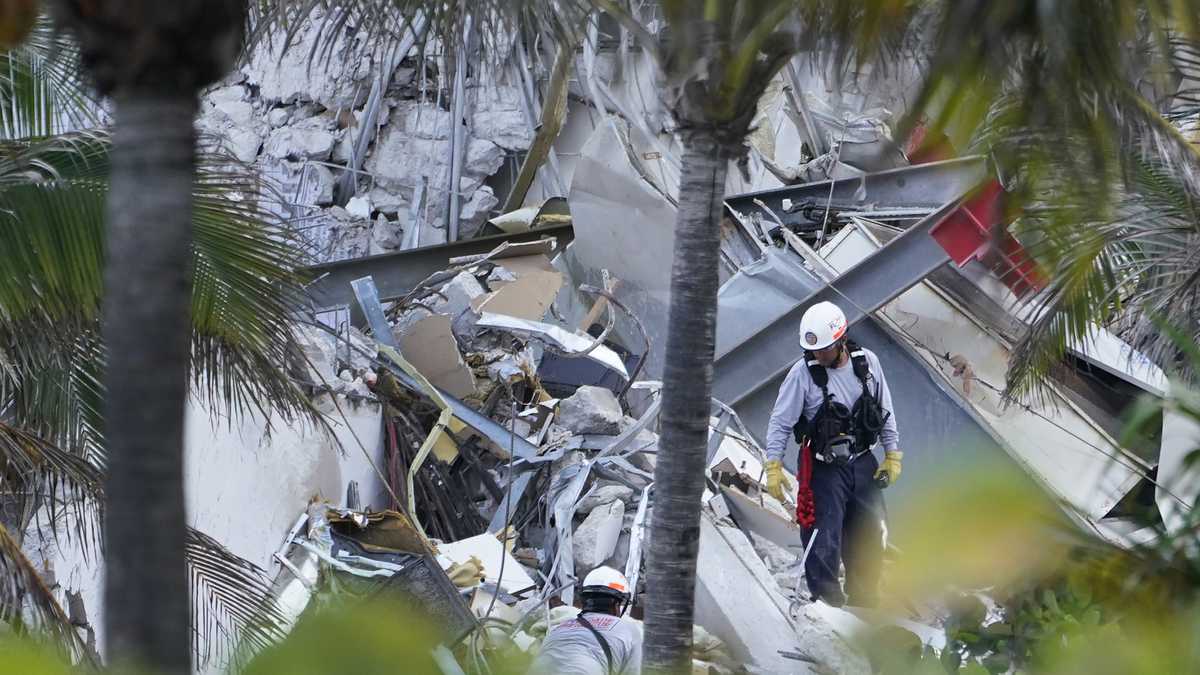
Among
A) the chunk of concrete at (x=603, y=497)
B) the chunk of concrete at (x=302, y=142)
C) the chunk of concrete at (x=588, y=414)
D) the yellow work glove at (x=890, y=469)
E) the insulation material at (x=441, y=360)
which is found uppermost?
the chunk of concrete at (x=302, y=142)

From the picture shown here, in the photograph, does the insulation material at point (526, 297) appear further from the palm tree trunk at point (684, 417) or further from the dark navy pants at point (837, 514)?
the palm tree trunk at point (684, 417)

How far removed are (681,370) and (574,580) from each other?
4748 mm

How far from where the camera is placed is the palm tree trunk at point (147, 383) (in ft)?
8.66

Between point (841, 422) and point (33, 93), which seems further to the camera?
point (841, 422)

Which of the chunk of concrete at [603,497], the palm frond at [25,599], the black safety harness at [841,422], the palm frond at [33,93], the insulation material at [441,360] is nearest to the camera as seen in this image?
the palm frond at [25,599]

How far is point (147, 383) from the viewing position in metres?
2.69

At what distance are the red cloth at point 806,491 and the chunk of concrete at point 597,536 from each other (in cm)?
212

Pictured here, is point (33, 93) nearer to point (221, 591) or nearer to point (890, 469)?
point (221, 591)

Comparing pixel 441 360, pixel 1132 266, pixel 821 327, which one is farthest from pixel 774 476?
pixel 441 360

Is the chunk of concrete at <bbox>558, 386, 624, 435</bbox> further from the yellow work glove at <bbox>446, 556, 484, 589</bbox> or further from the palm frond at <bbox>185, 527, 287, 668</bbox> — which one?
the palm frond at <bbox>185, 527, 287, 668</bbox>

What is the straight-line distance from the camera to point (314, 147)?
16.0 m

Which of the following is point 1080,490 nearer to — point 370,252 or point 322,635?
point 370,252

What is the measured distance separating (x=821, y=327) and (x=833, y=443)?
0.63m

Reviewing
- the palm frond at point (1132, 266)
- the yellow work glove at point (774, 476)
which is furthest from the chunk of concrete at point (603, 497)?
the palm frond at point (1132, 266)
